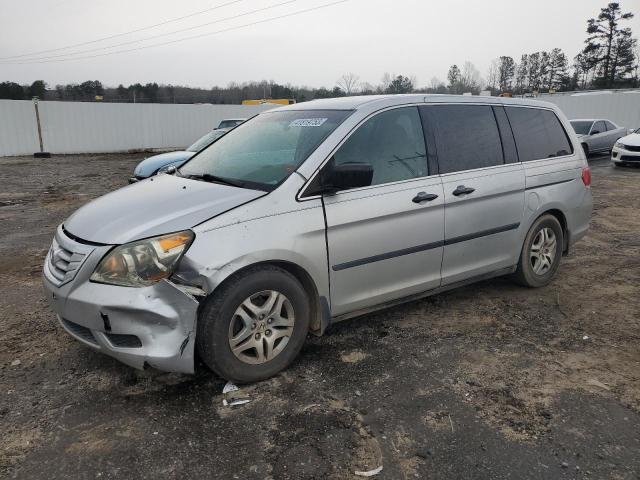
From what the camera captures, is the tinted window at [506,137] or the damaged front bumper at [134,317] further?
the tinted window at [506,137]

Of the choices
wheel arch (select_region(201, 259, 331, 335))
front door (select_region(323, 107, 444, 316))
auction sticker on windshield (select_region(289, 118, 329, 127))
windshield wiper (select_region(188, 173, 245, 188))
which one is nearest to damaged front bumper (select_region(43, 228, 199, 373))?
wheel arch (select_region(201, 259, 331, 335))

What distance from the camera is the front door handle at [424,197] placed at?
3.78m

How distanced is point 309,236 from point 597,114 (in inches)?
1207

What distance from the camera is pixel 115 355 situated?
117 inches

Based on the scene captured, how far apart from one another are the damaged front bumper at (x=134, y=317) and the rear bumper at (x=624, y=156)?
54.1ft

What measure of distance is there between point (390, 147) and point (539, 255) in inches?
85.5

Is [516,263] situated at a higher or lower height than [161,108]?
lower

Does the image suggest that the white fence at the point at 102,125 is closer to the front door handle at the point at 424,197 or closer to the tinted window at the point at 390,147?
the tinted window at the point at 390,147

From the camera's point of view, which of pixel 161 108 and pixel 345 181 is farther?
pixel 161 108

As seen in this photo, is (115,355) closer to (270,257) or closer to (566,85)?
(270,257)

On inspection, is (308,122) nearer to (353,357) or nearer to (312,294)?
(312,294)

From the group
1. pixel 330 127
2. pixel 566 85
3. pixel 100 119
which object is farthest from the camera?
pixel 566 85

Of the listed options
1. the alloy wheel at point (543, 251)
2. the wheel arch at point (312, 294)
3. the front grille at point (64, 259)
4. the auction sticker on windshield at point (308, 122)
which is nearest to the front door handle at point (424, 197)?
the auction sticker on windshield at point (308, 122)

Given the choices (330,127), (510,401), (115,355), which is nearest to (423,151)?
(330,127)
